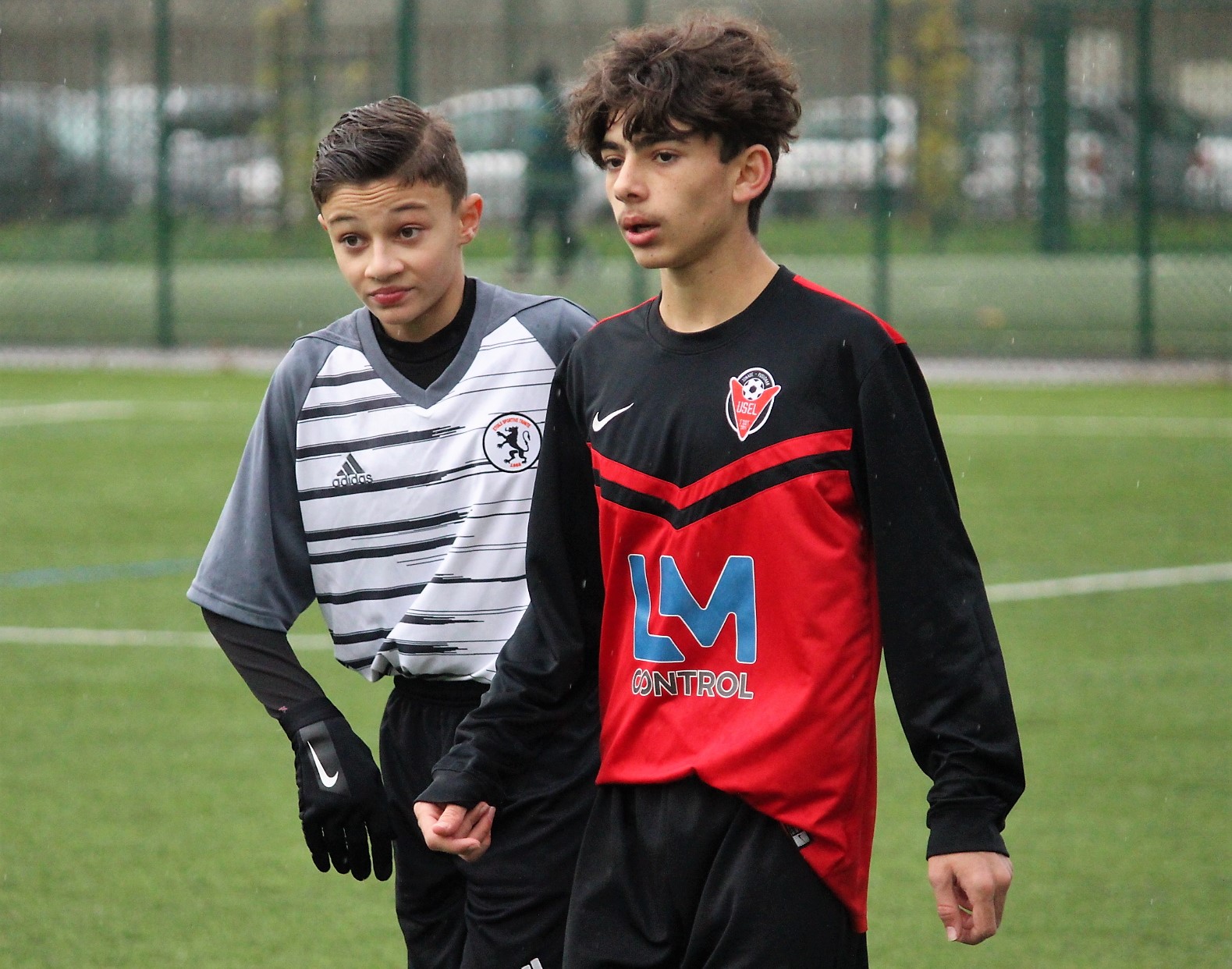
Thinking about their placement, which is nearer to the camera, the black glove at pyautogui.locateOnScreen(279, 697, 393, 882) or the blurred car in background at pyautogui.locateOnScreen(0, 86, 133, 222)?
the black glove at pyautogui.locateOnScreen(279, 697, 393, 882)

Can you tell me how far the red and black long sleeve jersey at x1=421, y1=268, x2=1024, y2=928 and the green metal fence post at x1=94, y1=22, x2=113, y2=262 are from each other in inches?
575

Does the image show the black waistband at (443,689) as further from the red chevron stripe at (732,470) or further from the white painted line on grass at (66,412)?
the white painted line on grass at (66,412)

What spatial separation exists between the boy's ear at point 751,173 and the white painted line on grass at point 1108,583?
5.28 metres

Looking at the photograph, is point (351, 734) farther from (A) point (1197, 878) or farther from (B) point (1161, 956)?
(A) point (1197, 878)

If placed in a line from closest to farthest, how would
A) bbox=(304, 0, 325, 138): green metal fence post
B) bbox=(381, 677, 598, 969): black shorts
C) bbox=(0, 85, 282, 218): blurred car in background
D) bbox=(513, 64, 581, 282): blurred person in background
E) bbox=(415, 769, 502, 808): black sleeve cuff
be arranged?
bbox=(415, 769, 502, 808): black sleeve cuff
bbox=(381, 677, 598, 969): black shorts
bbox=(513, 64, 581, 282): blurred person in background
bbox=(304, 0, 325, 138): green metal fence post
bbox=(0, 85, 282, 218): blurred car in background

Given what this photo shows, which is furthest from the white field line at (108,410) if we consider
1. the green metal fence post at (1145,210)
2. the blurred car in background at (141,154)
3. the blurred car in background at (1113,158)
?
the green metal fence post at (1145,210)

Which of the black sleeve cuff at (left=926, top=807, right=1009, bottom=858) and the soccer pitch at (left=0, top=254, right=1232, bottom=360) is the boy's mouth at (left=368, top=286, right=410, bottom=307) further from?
the soccer pitch at (left=0, top=254, right=1232, bottom=360)

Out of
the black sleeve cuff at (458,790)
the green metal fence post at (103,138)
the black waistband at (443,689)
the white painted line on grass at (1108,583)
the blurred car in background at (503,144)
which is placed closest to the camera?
the black sleeve cuff at (458,790)

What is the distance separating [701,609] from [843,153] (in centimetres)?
1302

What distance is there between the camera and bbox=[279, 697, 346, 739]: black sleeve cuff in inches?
118

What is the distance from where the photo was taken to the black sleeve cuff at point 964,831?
2318mm

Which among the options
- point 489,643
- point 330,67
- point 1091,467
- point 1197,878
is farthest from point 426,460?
point 330,67

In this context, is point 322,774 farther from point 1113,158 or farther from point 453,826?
point 1113,158

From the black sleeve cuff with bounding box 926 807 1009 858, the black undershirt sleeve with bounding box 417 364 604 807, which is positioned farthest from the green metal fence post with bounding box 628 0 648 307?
the black sleeve cuff with bounding box 926 807 1009 858
